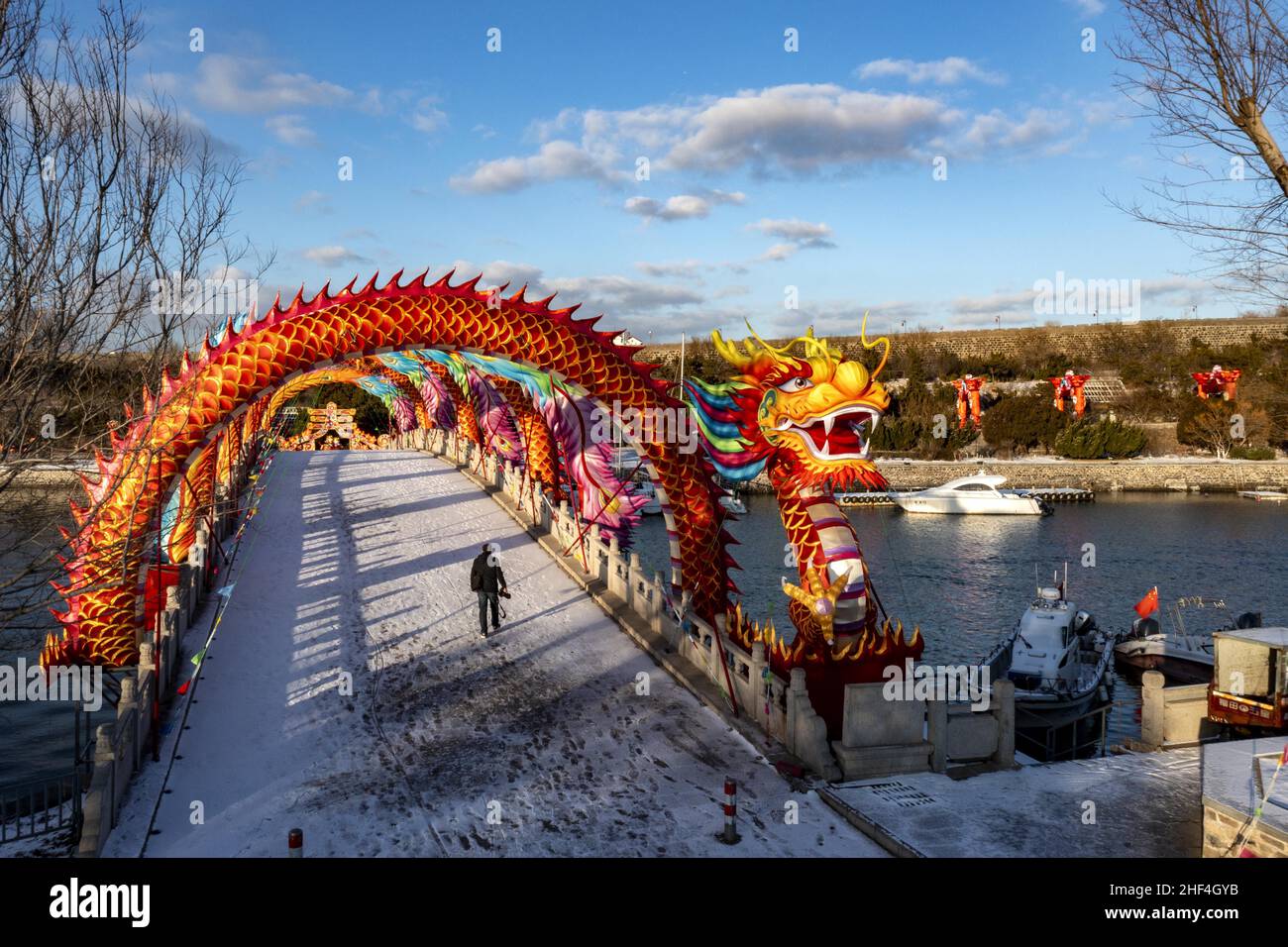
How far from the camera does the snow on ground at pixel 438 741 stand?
8.03m

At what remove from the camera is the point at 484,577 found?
13555 millimetres

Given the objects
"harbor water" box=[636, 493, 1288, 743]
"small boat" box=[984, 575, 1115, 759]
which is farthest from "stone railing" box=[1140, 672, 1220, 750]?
→ "harbor water" box=[636, 493, 1288, 743]

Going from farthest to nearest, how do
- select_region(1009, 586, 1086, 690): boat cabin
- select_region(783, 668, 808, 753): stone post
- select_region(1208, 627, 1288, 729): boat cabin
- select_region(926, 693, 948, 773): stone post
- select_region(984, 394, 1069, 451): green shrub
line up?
1. select_region(984, 394, 1069, 451): green shrub
2. select_region(1009, 586, 1086, 690): boat cabin
3. select_region(1208, 627, 1288, 729): boat cabin
4. select_region(783, 668, 808, 753): stone post
5. select_region(926, 693, 948, 773): stone post

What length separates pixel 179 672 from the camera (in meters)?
11.7

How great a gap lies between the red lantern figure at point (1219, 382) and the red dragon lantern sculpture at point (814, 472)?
2150 inches

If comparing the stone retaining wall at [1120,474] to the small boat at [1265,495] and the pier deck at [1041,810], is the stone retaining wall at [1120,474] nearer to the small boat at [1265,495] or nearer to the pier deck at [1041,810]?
the small boat at [1265,495]

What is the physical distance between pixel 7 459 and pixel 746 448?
8.63 meters

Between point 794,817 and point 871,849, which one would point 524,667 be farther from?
point 871,849

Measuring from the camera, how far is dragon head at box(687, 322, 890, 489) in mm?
11953

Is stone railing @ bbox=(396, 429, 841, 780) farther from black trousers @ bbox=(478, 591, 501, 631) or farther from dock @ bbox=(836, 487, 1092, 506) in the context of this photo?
dock @ bbox=(836, 487, 1092, 506)

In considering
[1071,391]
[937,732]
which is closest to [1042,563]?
[937,732]

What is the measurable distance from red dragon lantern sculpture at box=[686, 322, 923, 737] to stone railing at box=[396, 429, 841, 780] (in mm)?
657

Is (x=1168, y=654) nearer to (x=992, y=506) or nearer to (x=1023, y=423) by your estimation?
(x=992, y=506)
